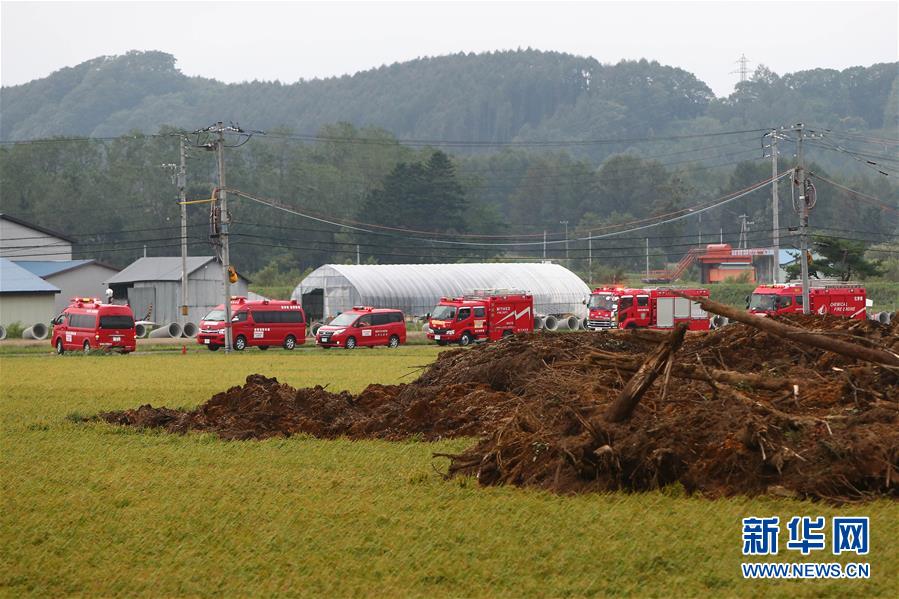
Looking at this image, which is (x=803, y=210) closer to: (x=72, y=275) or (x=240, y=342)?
(x=240, y=342)

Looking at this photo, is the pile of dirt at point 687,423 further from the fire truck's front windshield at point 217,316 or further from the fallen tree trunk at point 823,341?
the fire truck's front windshield at point 217,316

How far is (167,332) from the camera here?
55.4m

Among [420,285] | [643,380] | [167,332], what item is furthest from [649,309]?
[643,380]

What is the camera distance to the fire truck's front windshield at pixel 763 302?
51.4 meters

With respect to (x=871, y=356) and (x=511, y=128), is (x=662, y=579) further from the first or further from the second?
(x=511, y=128)

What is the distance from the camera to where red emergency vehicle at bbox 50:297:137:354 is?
138 ft

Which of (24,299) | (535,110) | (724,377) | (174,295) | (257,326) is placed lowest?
(724,377)

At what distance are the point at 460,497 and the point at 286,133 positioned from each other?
381 feet

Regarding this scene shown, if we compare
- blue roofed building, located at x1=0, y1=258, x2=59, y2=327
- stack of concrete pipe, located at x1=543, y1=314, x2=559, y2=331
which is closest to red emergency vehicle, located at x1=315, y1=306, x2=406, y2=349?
stack of concrete pipe, located at x1=543, y1=314, x2=559, y2=331

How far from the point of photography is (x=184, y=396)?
2362cm

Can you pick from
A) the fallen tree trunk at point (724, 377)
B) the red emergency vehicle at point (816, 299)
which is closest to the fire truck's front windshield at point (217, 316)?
the red emergency vehicle at point (816, 299)

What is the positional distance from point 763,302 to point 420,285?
20.7 m

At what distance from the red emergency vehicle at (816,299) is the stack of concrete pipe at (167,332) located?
28.6m

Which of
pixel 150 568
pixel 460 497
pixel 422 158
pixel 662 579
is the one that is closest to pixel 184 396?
pixel 460 497
